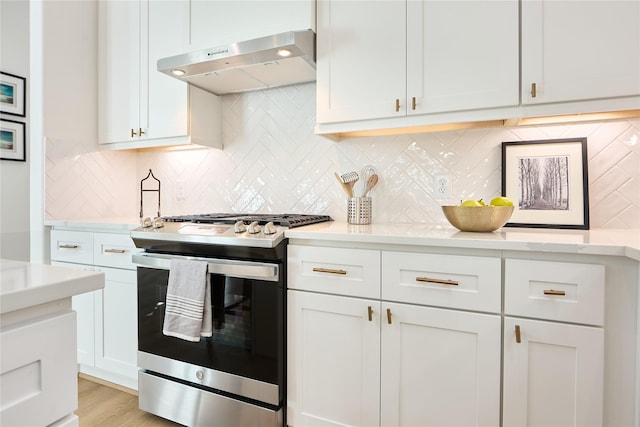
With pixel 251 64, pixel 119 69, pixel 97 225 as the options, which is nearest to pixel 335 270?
pixel 251 64

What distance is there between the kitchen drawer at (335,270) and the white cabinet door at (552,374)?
19.6 inches

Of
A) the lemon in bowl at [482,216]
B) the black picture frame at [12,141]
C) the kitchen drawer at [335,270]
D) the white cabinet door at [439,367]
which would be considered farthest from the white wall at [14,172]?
the lemon in bowl at [482,216]

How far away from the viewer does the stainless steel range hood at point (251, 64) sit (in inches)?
67.1

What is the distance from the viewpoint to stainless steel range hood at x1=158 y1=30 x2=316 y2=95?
1.70 metres

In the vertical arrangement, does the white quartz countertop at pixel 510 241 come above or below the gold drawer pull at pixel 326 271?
above

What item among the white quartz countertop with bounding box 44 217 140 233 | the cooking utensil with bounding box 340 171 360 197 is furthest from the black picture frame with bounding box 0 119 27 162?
the cooking utensil with bounding box 340 171 360 197

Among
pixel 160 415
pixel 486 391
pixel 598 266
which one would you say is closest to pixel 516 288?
pixel 598 266

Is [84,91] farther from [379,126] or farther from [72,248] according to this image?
[379,126]

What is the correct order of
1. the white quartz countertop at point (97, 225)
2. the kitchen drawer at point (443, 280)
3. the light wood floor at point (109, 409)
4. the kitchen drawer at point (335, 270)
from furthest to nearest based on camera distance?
the white quartz countertop at point (97, 225) < the light wood floor at point (109, 409) < the kitchen drawer at point (335, 270) < the kitchen drawer at point (443, 280)

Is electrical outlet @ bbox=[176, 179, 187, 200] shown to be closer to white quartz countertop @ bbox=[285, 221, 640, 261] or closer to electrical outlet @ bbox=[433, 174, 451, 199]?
white quartz countertop @ bbox=[285, 221, 640, 261]

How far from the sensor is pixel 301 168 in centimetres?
222

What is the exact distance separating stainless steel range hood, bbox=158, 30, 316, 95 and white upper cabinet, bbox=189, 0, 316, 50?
0.12 metres

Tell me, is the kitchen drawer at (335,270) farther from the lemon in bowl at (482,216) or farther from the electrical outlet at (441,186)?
the electrical outlet at (441,186)

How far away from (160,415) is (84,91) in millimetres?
2116
